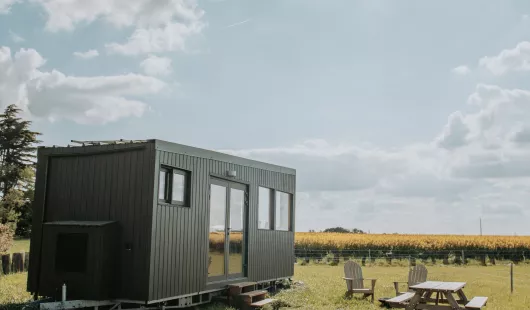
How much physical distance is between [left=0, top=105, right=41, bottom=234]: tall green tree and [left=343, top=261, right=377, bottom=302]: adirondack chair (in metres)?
28.4

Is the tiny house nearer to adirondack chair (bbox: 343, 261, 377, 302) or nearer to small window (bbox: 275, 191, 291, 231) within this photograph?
small window (bbox: 275, 191, 291, 231)

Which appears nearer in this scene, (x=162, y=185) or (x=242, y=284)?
(x=162, y=185)

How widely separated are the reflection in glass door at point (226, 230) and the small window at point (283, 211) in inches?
73.8

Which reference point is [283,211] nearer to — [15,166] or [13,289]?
[13,289]

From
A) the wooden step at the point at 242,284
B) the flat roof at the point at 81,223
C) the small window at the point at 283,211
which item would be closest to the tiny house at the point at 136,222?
the flat roof at the point at 81,223

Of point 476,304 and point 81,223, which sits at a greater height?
point 81,223

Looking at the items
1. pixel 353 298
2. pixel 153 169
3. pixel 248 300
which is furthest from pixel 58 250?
pixel 353 298

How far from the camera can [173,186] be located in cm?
1027

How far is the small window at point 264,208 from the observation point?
44.3 ft

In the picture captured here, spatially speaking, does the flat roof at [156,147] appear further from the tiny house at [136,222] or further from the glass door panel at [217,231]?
the glass door panel at [217,231]

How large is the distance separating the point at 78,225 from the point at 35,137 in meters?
38.9

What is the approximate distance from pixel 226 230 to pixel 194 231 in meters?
1.24

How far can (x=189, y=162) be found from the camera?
1068cm

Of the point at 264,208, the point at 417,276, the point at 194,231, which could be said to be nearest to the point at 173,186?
the point at 194,231
